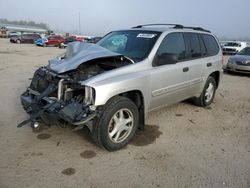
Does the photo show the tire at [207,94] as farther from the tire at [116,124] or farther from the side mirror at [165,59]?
the tire at [116,124]

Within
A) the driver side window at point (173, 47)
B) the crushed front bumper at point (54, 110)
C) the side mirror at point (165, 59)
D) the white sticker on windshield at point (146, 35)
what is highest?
the white sticker on windshield at point (146, 35)

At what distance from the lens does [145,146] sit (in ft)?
13.5

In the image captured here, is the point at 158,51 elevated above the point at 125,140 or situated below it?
above

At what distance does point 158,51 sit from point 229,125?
2175 millimetres

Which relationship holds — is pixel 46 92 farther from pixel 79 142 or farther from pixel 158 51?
pixel 158 51

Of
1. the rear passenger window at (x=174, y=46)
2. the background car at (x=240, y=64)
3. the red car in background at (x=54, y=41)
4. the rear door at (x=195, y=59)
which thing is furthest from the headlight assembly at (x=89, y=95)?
the red car in background at (x=54, y=41)

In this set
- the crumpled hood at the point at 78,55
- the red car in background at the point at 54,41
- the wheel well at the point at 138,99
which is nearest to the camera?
the crumpled hood at the point at 78,55

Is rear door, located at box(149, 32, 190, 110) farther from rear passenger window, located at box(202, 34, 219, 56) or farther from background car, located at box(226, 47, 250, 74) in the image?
background car, located at box(226, 47, 250, 74)

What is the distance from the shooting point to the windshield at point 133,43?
14.5 feet

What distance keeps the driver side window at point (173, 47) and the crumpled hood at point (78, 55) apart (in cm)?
88

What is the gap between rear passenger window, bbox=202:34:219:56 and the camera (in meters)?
5.94

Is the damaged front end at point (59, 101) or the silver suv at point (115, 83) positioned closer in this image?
the damaged front end at point (59, 101)

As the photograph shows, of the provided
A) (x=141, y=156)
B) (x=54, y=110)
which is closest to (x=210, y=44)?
(x=141, y=156)

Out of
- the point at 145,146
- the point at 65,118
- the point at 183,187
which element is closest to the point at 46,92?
the point at 65,118
